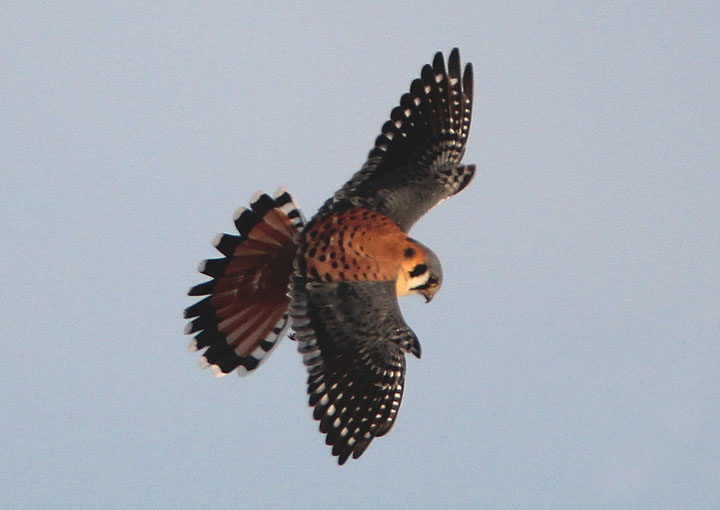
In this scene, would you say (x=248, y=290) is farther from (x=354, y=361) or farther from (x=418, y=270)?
(x=418, y=270)

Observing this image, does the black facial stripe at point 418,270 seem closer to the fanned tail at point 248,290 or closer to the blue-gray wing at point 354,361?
the blue-gray wing at point 354,361

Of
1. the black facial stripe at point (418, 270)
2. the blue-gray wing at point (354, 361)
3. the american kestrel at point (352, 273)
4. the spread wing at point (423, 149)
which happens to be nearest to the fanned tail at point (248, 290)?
the american kestrel at point (352, 273)

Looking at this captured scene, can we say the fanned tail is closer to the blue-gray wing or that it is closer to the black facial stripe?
the blue-gray wing

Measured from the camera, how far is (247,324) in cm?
1014

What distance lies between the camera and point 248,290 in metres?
10.0

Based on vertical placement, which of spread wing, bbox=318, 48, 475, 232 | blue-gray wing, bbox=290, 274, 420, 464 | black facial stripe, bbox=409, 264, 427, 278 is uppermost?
spread wing, bbox=318, 48, 475, 232

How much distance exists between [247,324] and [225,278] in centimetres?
48

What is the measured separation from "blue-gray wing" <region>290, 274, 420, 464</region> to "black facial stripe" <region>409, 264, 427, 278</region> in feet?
1.07

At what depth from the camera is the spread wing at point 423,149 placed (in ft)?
32.0

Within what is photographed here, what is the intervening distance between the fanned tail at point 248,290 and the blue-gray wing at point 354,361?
744 mm

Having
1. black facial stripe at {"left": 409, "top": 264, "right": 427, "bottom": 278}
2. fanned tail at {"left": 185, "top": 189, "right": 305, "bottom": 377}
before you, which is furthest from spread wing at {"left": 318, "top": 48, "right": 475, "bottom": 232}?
fanned tail at {"left": 185, "top": 189, "right": 305, "bottom": 377}

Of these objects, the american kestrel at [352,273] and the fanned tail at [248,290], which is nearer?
the american kestrel at [352,273]

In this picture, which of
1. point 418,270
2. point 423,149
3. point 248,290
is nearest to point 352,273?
point 418,270

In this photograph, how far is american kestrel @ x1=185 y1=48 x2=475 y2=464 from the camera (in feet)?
30.0
